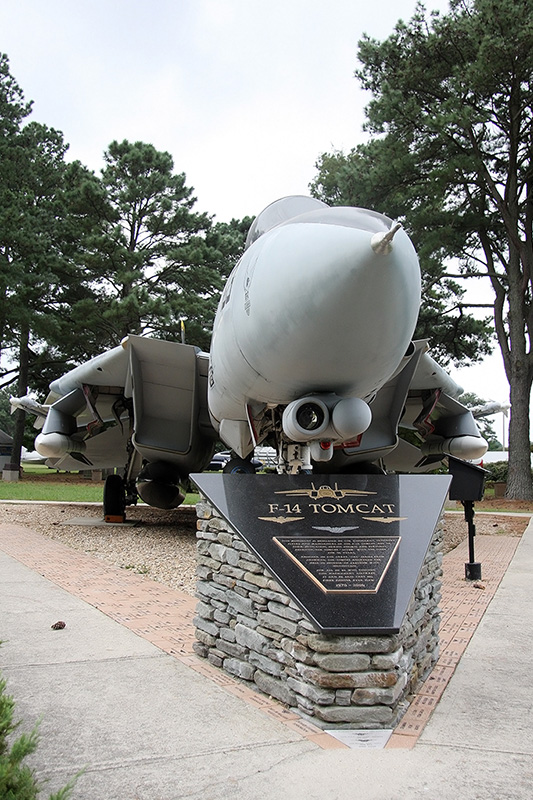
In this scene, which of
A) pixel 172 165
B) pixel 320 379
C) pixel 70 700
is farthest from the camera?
pixel 172 165

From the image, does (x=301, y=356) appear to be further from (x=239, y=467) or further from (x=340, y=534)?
(x=239, y=467)

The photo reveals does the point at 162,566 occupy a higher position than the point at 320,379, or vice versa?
the point at 320,379

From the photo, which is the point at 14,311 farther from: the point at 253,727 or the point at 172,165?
the point at 253,727

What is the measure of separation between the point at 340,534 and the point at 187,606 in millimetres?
2477

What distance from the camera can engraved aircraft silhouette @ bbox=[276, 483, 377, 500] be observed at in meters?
4.52

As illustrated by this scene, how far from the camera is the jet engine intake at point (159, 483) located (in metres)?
10.2

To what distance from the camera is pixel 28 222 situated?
2647 cm

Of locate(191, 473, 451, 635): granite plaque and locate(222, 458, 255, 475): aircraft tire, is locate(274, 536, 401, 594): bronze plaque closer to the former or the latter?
locate(191, 473, 451, 635): granite plaque

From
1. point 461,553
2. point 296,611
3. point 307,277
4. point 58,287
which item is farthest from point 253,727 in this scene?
point 58,287

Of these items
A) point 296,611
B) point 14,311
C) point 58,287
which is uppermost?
point 58,287

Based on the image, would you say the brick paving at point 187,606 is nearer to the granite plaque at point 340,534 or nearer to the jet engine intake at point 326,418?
the granite plaque at point 340,534

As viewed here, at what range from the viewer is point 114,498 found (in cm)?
1266

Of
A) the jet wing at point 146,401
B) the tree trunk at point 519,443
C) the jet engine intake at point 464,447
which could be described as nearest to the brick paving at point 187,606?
the jet engine intake at point 464,447

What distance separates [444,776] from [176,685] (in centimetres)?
168
